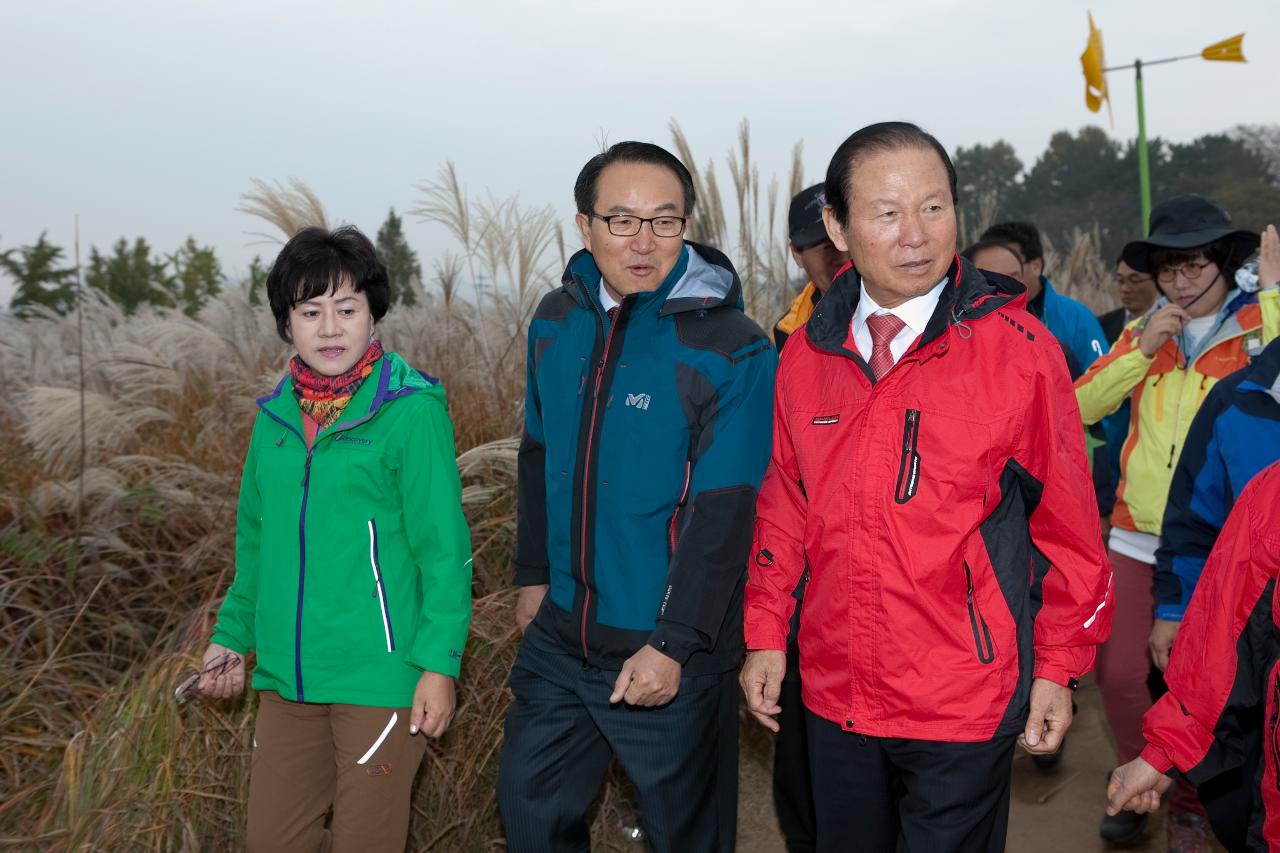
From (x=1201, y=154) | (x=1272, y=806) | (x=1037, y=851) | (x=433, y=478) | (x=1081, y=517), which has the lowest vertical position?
(x=1037, y=851)

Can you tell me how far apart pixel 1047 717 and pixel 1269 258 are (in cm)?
199

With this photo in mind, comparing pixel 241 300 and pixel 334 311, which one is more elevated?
pixel 241 300

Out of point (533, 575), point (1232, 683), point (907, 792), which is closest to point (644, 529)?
point (533, 575)

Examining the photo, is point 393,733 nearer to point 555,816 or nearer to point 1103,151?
point 555,816

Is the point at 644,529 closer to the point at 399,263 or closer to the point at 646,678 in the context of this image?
the point at 646,678

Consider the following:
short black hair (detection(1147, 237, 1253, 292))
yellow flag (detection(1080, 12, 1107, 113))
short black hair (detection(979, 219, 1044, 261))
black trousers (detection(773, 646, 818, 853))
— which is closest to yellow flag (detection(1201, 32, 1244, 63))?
yellow flag (detection(1080, 12, 1107, 113))

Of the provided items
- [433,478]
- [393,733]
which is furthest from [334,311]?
[393,733]

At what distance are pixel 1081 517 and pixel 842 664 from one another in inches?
21.8

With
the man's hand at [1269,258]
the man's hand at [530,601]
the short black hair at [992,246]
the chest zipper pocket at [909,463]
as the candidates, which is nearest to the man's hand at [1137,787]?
the chest zipper pocket at [909,463]

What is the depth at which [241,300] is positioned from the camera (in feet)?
21.1

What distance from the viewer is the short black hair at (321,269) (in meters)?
2.63

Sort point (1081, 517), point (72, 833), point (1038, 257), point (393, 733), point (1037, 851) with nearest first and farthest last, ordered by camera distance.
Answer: point (1081, 517), point (393, 733), point (72, 833), point (1037, 851), point (1038, 257)

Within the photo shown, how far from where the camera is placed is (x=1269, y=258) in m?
3.40

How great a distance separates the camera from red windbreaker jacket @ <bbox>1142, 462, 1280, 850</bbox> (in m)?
1.93
